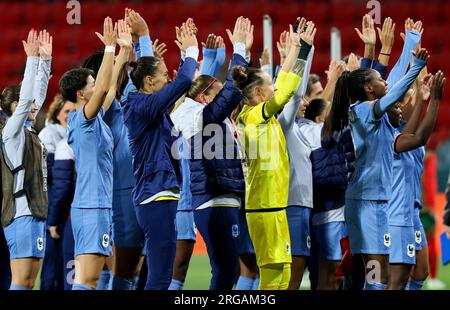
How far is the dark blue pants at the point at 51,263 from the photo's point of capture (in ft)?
24.6

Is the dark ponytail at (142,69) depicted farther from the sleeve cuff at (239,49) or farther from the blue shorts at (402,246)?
the blue shorts at (402,246)

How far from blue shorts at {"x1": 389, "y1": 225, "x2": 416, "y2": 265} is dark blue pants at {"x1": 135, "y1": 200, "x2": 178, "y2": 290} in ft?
4.71

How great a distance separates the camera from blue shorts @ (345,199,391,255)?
5824mm

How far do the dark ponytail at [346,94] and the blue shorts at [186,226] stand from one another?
1325mm

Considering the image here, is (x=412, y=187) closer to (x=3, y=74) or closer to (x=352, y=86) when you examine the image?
(x=352, y=86)

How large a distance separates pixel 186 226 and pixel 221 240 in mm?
775

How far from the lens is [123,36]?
18.9 ft

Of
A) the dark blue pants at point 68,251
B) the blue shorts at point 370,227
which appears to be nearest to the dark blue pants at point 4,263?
the dark blue pants at point 68,251

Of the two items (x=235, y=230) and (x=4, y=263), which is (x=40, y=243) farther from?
(x=235, y=230)

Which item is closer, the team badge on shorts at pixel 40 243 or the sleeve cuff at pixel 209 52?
the team badge on shorts at pixel 40 243

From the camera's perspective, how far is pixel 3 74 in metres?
15.4

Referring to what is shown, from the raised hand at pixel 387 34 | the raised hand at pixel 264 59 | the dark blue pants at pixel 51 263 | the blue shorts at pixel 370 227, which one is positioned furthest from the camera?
the dark blue pants at pixel 51 263

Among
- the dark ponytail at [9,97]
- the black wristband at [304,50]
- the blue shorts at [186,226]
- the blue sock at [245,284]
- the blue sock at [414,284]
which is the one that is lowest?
the blue sock at [414,284]
